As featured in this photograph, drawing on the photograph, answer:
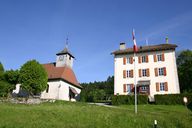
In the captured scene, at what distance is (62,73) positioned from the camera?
39.5m

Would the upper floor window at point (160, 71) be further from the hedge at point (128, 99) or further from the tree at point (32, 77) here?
the tree at point (32, 77)

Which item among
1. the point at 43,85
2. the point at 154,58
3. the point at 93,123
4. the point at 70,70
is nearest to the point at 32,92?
the point at 43,85

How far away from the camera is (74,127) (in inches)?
428

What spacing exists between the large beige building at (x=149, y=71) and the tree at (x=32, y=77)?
43.6ft

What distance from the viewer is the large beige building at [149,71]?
34.0m

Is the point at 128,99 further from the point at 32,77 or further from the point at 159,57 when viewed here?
the point at 32,77

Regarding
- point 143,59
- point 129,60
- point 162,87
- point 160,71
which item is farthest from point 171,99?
point 129,60

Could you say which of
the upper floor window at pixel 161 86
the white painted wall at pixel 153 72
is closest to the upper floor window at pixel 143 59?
the white painted wall at pixel 153 72

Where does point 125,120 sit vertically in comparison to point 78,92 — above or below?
below

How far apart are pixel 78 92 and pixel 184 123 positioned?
33.2 metres

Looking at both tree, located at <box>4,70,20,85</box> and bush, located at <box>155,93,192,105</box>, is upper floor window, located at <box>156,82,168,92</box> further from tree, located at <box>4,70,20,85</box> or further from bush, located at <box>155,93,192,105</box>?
tree, located at <box>4,70,20,85</box>

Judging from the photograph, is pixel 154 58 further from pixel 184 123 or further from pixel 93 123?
pixel 93 123

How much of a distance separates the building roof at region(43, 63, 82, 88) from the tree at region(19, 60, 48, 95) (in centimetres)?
424

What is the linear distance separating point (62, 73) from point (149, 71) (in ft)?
54.2
